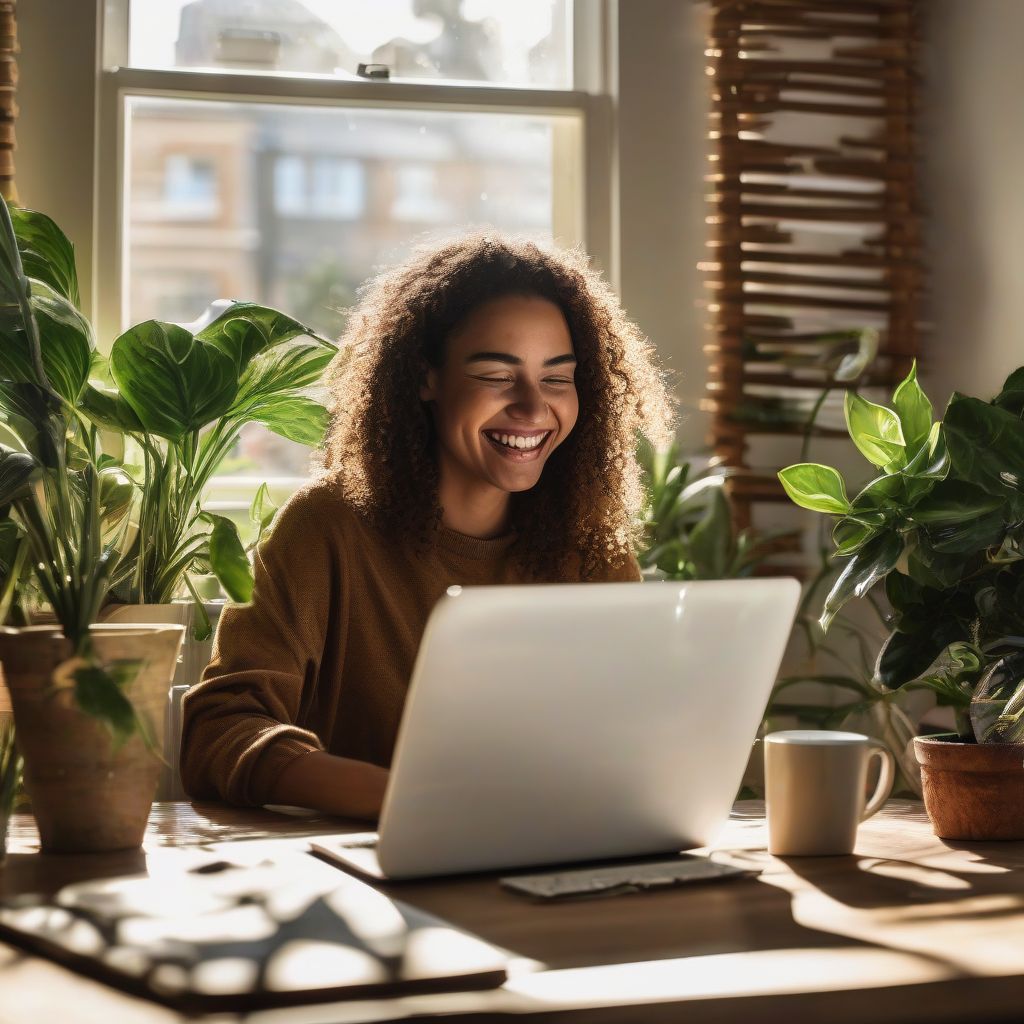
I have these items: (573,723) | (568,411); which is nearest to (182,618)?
(568,411)

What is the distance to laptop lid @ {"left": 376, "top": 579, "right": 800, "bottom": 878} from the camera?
1.02 meters

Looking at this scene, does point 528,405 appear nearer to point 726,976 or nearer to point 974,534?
point 974,534

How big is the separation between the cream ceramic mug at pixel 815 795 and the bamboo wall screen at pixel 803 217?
182cm

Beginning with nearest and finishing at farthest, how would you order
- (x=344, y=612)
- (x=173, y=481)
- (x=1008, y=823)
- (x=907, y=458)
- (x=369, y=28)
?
(x=1008, y=823), (x=907, y=458), (x=344, y=612), (x=173, y=481), (x=369, y=28)

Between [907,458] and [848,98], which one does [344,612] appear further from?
[848,98]

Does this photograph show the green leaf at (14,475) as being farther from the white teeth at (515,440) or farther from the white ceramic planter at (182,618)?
the white teeth at (515,440)

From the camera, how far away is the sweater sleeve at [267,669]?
4.90 feet

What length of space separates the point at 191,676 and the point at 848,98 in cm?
196

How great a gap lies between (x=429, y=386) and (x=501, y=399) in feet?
0.46

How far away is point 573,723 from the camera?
3.54ft

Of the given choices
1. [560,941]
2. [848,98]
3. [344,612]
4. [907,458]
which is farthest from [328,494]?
[848,98]

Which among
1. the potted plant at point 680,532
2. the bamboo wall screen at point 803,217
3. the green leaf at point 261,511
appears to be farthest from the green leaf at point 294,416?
the bamboo wall screen at point 803,217

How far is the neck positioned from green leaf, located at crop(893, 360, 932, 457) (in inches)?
32.1

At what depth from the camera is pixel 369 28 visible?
304 cm
